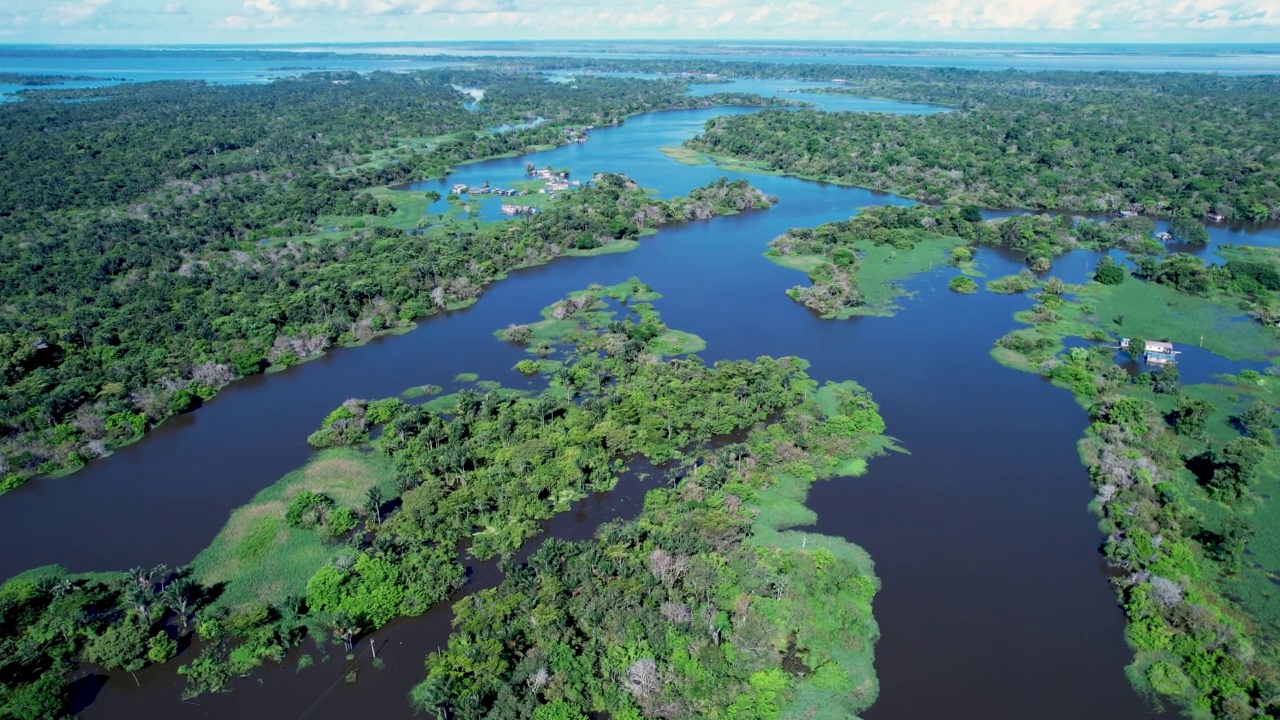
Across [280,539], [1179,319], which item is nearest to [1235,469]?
[1179,319]

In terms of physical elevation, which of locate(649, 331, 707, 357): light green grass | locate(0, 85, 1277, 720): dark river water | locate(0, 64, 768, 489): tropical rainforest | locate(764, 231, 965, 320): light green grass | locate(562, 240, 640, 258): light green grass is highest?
locate(0, 64, 768, 489): tropical rainforest

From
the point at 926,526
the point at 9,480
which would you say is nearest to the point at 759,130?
the point at 926,526

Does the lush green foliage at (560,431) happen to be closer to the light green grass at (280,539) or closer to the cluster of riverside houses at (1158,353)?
the light green grass at (280,539)

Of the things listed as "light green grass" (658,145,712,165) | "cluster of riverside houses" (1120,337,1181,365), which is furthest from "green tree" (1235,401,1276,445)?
"light green grass" (658,145,712,165)

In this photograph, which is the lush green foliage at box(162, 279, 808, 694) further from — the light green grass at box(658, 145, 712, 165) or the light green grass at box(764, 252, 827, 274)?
the light green grass at box(658, 145, 712, 165)

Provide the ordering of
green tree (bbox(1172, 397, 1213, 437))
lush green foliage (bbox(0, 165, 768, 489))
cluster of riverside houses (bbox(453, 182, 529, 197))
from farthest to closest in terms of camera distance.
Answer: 1. cluster of riverside houses (bbox(453, 182, 529, 197))
2. lush green foliage (bbox(0, 165, 768, 489))
3. green tree (bbox(1172, 397, 1213, 437))

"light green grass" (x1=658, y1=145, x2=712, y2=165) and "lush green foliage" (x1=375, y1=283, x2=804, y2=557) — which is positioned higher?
"light green grass" (x1=658, y1=145, x2=712, y2=165)

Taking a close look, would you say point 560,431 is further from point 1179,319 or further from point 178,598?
point 1179,319
